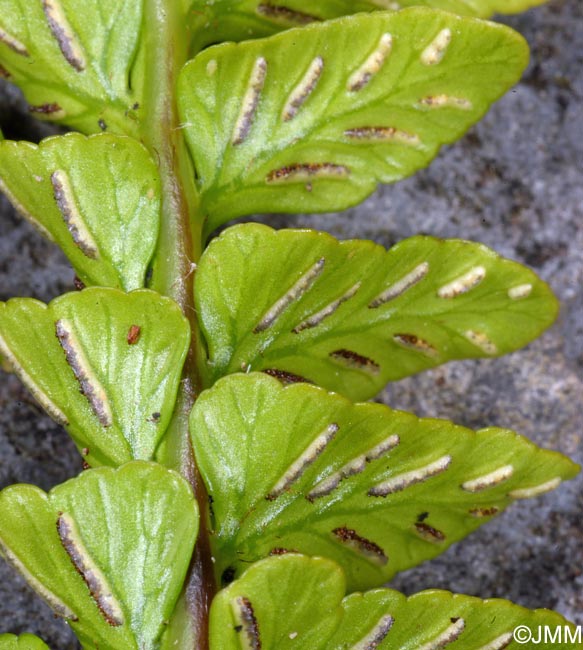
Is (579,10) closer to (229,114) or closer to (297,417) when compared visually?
(229,114)

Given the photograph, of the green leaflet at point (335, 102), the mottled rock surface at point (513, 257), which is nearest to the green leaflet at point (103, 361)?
the green leaflet at point (335, 102)

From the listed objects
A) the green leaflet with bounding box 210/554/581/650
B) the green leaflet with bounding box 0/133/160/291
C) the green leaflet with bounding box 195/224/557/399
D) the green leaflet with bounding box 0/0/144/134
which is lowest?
the green leaflet with bounding box 210/554/581/650

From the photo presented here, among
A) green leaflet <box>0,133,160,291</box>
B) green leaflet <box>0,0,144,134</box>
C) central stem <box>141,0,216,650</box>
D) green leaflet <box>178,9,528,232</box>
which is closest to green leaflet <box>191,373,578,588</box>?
central stem <box>141,0,216,650</box>

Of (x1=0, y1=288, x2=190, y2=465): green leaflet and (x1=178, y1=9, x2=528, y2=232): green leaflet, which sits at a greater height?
(x1=178, y1=9, x2=528, y2=232): green leaflet

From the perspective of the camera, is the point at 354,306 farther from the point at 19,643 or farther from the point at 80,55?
the point at 19,643

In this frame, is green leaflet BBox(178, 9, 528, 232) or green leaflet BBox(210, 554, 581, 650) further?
green leaflet BBox(178, 9, 528, 232)

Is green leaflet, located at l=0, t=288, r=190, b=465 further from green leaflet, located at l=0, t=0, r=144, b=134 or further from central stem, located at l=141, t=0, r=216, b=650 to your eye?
green leaflet, located at l=0, t=0, r=144, b=134

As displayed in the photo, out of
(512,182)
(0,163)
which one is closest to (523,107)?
(512,182)

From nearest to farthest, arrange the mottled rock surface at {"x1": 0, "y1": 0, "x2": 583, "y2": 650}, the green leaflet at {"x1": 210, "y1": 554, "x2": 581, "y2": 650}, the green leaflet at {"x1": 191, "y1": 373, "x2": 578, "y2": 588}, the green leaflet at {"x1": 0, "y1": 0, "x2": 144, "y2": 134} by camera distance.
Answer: the green leaflet at {"x1": 210, "y1": 554, "x2": 581, "y2": 650} → the green leaflet at {"x1": 191, "y1": 373, "x2": 578, "y2": 588} → the green leaflet at {"x1": 0, "y1": 0, "x2": 144, "y2": 134} → the mottled rock surface at {"x1": 0, "y1": 0, "x2": 583, "y2": 650}
